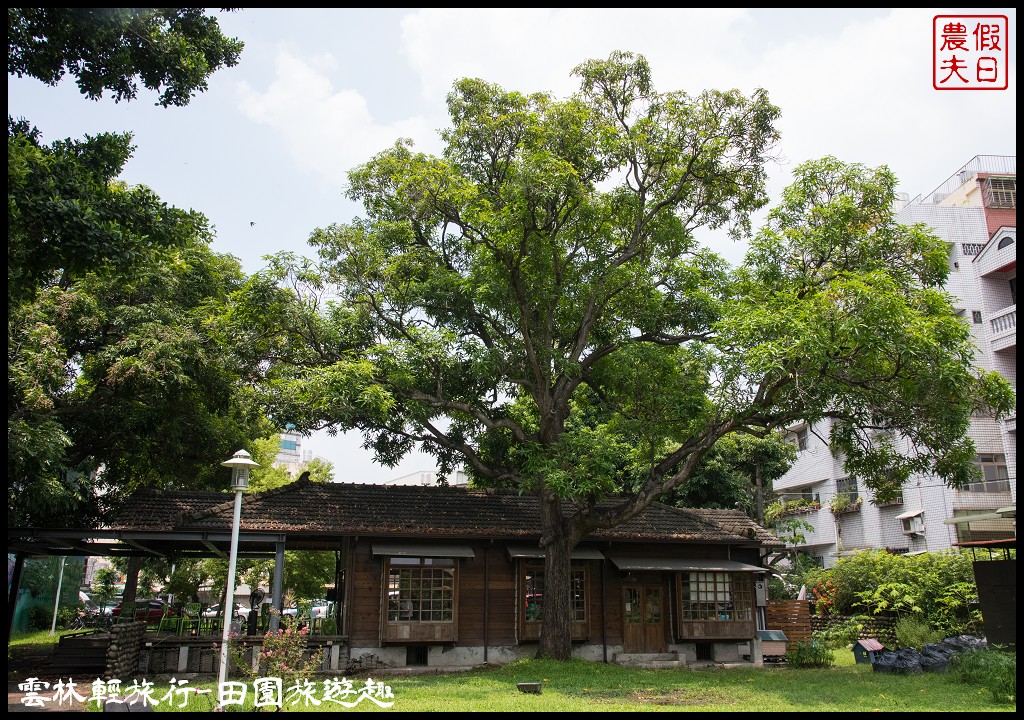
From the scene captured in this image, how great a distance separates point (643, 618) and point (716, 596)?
204cm

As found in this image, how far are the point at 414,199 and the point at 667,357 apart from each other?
6.55 m

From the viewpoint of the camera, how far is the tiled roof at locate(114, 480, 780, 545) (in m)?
15.1

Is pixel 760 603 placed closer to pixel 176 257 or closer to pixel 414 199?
pixel 414 199

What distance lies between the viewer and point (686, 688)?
12.5 meters

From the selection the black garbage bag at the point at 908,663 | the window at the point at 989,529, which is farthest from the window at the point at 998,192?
the black garbage bag at the point at 908,663

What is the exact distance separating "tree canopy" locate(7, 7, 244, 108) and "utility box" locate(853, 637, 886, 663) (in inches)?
686

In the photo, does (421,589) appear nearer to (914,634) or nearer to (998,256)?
(914,634)

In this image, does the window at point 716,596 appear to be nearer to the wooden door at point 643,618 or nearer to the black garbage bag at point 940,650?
the wooden door at point 643,618

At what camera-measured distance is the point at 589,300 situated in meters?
16.0

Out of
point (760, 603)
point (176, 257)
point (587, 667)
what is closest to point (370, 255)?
point (176, 257)

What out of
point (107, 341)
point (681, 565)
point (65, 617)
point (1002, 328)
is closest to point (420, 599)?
point (681, 565)

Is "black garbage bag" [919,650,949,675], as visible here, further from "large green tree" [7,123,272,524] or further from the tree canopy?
the tree canopy

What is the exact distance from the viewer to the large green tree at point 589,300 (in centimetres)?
1281

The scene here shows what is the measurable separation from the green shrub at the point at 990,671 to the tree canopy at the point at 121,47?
596 inches
